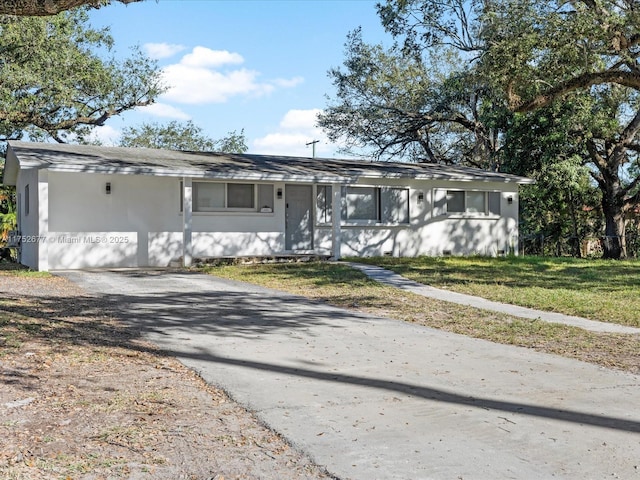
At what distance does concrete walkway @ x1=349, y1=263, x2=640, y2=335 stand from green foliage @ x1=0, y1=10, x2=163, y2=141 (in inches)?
582

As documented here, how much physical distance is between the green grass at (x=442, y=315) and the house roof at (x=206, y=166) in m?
3.09

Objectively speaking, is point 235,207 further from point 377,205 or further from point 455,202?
point 455,202

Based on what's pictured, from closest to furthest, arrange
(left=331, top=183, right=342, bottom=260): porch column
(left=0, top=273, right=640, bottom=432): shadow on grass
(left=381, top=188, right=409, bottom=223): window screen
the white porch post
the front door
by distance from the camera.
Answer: (left=0, top=273, right=640, bottom=432): shadow on grass → the white porch post → (left=331, top=183, right=342, bottom=260): porch column → the front door → (left=381, top=188, right=409, bottom=223): window screen

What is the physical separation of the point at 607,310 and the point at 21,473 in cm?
880

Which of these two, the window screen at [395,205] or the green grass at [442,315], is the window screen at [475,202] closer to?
the window screen at [395,205]

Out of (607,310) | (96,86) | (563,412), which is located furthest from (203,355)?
(96,86)

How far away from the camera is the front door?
19.7 metres

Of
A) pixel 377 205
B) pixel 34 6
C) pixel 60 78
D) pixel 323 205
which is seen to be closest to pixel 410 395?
pixel 34 6

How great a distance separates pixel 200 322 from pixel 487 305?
471cm

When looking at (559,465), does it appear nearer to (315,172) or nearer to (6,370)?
(6,370)

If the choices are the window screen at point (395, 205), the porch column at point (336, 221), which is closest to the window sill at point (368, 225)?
the window screen at point (395, 205)

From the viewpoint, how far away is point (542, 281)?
554 inches

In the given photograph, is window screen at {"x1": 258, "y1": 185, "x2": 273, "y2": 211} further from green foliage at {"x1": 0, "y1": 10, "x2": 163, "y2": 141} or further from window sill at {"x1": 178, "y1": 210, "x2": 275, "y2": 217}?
green foliage at {"x1": 0, "y1": 10, "x2": 163, "y2": 141}

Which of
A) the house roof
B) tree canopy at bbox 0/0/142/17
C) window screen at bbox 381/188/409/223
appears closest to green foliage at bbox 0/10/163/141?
the house roof
